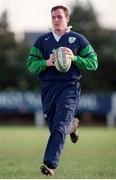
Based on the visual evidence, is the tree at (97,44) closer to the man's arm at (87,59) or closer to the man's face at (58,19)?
the man's arm at (87,59)

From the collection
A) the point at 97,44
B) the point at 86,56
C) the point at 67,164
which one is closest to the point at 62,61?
the point at 86,56

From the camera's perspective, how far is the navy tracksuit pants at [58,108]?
1002 centimetres

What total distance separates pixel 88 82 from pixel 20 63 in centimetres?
404

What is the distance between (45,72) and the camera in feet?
34.1

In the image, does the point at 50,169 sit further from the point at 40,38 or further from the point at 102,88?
the point at 102,88

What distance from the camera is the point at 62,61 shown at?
392 inches

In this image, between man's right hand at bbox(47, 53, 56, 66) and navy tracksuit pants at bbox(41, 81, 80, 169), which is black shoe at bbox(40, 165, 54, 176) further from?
man's right hand at bbox(47, 53, 56, 66)

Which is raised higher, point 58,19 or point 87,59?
point 58,19

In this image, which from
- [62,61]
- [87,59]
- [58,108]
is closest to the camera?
[62,61]

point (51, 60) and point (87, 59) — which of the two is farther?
point (87, 59)

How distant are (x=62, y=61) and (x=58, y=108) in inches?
24.4

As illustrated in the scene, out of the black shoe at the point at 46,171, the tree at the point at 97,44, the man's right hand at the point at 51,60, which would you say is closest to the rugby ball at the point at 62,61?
the man's right hand at the point at 51,60

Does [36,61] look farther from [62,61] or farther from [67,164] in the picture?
[67,164]

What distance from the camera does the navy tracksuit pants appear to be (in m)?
10.0
